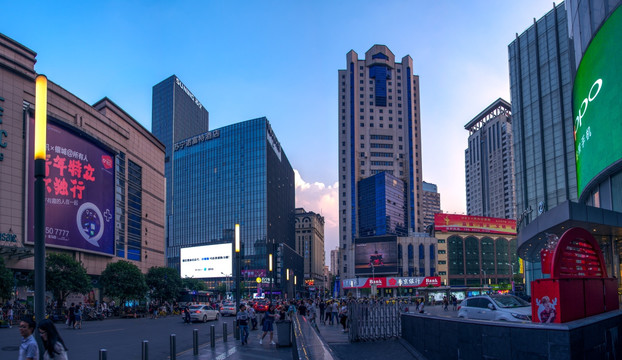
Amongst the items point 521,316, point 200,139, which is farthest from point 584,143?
point 200,139

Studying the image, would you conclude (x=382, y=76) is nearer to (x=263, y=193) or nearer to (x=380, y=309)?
(x=263, y=193)

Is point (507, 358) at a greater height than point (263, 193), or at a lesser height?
lesser

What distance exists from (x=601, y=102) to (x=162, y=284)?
5663 cm

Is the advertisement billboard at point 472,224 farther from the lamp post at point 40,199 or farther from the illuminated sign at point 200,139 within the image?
the lamp post at point 40,199

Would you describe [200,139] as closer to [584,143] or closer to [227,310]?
[227,310]

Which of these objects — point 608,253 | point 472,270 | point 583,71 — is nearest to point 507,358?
point 608,253

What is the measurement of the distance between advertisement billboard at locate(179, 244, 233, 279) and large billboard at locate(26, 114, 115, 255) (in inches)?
2273

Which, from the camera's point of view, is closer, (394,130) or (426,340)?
(426,340)

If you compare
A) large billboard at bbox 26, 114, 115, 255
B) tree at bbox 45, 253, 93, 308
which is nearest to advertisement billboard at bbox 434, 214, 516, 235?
large billboard at bbox 26, 114, 115, 255

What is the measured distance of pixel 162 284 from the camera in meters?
68.8

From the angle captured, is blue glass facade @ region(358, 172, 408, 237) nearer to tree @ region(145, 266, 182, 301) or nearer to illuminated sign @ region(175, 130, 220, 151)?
illuminated sign @ region(175, 130, 220, 151)

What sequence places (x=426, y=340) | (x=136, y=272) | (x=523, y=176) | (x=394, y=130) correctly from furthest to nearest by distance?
(x=394, y=130)
(x=523, y=176)
(x=136, y=272)
(x=426, y=340)

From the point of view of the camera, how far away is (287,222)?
194375mm

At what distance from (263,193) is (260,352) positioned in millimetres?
128106
